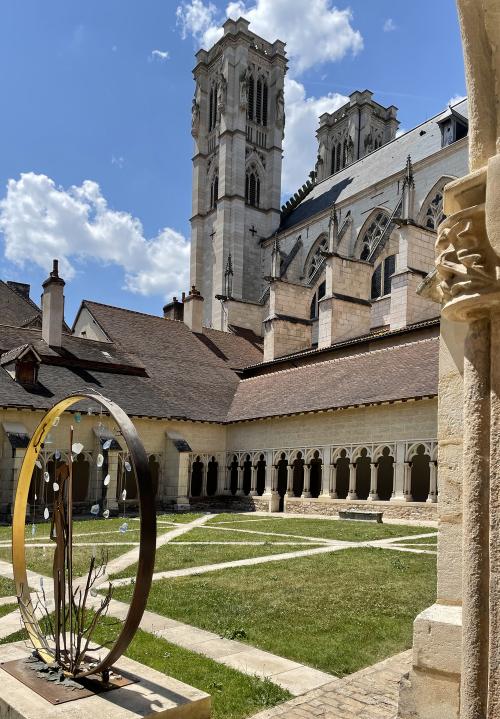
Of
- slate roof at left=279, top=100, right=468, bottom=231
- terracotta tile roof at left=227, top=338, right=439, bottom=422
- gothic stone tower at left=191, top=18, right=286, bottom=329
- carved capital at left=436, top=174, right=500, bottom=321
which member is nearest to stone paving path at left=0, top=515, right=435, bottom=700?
carved capital at left=436, top=174, right=500, bottom=321

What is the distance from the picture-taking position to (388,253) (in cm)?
2975

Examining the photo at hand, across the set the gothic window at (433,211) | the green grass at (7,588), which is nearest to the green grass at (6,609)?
the green grass at (7,588)

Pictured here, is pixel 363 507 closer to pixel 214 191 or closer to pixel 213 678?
pixel 213 678

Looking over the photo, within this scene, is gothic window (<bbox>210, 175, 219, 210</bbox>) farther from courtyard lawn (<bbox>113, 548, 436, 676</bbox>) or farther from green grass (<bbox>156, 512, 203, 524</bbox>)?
courtyard lawn (<bbox>113, 548, 436, 676</bbox>)

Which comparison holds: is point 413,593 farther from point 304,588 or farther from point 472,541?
point 472,541

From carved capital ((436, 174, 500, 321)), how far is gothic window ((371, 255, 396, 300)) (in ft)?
98.3

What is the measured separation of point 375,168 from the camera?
3822cm

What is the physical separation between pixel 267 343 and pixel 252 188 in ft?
56.5

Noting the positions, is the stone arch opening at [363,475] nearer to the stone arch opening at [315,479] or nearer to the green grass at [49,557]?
the stone arch opening at [315,479]

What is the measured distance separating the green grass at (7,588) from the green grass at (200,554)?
138 cm

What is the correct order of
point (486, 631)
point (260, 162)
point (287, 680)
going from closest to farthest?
point (486, 631)
point (287, 680)
point (260, 162)

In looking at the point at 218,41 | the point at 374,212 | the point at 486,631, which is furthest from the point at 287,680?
the point at 218,41

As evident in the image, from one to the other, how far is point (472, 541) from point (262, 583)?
645 cm

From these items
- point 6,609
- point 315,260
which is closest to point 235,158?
point 315,260
